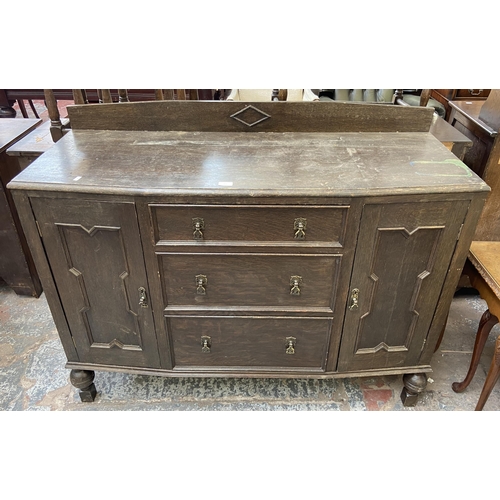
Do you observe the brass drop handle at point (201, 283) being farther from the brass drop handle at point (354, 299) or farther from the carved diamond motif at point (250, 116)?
the carved diamond motif at point (250, 116)

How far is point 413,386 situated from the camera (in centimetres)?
177

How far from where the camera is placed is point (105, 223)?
54.6 inches

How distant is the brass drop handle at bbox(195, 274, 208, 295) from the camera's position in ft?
4.88

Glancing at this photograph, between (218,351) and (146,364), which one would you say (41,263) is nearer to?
(146,364)

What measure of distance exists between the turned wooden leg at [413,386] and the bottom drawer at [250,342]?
399 millimetres

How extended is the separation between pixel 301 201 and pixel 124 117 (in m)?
0.86

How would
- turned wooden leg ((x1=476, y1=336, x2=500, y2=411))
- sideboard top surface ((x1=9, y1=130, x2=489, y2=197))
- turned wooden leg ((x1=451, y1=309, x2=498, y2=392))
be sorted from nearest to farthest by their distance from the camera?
1. sideboard top surface ((x1=9, y1=130, x2=489, y2=197))
2. turned wooden leg ((x1=476, y1=336, x2=500, y2=411))
3. turned wooden leg ((x1=451, y1=309, x2=498, y2=392))

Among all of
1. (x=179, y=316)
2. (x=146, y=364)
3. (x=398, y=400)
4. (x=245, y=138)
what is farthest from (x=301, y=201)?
(x=398, y=400)

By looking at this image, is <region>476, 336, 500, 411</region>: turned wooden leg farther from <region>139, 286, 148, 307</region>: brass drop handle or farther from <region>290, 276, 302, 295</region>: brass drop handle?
<region>139, 286, 148, 307</region>: brass drop handle

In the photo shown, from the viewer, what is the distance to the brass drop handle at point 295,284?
1.48 m

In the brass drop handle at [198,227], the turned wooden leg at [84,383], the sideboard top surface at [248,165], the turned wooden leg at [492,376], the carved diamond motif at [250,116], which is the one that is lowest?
the turned wooden leg at [84,383]

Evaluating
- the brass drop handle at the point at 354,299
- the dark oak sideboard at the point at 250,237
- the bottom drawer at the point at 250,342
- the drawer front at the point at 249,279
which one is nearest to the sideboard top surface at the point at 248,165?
the dark oak sideboard at the point at 250,237

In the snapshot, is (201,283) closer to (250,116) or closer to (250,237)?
(250,237)

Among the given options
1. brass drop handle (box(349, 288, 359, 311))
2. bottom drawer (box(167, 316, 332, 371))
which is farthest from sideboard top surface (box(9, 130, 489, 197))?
bottom drawer (box(167, 316, 332, 371))
